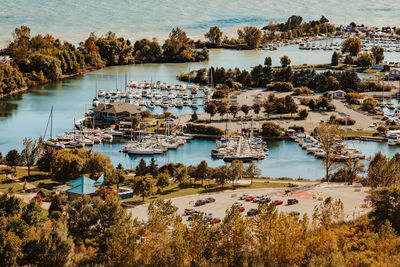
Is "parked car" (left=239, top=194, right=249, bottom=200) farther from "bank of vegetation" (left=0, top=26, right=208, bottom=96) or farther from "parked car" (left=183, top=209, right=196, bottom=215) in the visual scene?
"bank of vegetation" (left=0, top=26, right=208, bottom=96)

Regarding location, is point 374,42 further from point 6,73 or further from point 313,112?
point 6,73

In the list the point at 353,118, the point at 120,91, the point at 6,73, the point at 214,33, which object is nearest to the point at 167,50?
the point at 214,33

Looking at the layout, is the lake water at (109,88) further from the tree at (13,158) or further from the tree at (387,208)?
the tree at (387,208)

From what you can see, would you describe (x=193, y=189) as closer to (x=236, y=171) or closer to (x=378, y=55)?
(x=236, y=171)

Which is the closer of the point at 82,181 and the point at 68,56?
the point at 82,181

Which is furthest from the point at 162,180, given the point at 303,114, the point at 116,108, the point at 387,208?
the point at 303,114

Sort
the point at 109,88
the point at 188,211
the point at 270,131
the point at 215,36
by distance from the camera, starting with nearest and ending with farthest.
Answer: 1. the point at 188,211
2. the point at 270,131
3. the point at 109,88
4. the point at 215,36
